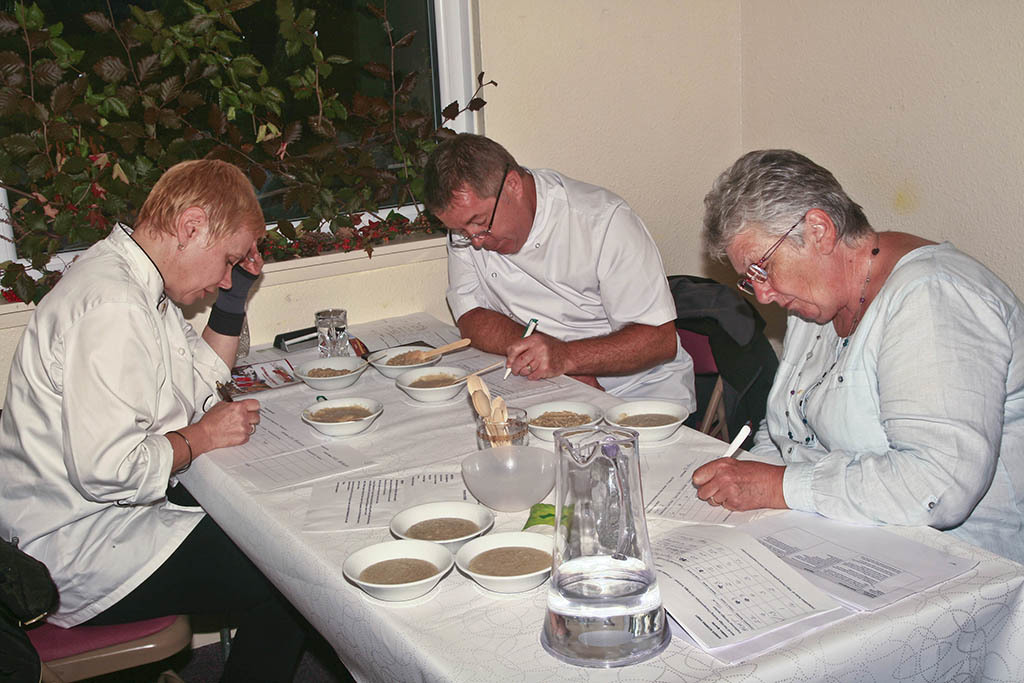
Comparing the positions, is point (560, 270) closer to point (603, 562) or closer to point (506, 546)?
point (506, 546)

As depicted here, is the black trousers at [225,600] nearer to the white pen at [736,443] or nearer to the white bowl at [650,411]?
the white bowl at [650,411]

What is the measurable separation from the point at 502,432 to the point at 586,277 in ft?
3.51

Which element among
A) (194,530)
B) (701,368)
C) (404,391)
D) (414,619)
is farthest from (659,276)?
(414,619)

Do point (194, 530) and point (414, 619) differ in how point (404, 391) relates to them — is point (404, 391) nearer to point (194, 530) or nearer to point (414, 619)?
point (194, 530)

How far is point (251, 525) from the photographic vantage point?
5.11ft

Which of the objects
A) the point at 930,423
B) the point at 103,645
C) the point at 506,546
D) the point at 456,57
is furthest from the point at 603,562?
the point at 456,57

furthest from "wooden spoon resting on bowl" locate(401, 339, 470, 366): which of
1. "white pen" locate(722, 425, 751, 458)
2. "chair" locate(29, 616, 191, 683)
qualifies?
"white pen" locate(722, 425, 751, 458)

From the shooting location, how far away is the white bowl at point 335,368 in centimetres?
217

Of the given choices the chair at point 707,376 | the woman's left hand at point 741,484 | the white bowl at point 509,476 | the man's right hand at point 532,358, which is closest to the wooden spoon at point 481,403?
the white bowl at point 509,476

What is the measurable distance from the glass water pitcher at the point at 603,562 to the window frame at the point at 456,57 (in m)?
2.03

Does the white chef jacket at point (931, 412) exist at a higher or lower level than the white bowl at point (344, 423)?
higher

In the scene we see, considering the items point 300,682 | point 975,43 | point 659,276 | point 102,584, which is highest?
point 975,43

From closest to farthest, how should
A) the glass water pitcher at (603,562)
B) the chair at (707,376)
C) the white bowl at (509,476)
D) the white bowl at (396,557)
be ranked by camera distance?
1. the glass water pitcher at (603,562)
2. the white bowl at (396,557)
3. the white bowl at (509,476)
4. the chair at (707,376)

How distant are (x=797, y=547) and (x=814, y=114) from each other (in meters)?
2.25
